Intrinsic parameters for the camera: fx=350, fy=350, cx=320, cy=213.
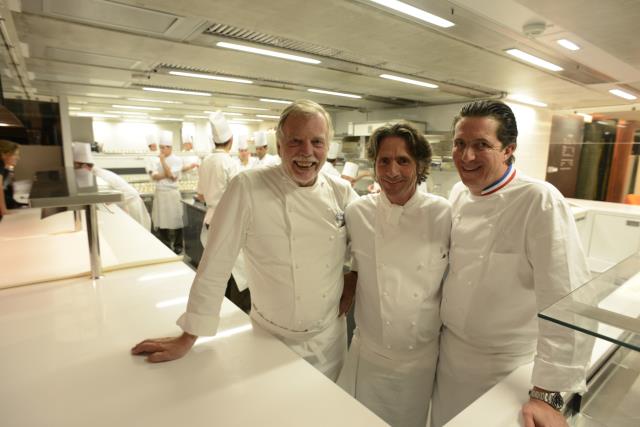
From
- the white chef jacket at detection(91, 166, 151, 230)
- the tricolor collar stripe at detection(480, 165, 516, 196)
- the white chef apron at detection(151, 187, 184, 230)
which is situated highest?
the tricolor collar stripe at detection(480, 165, 516, 196)

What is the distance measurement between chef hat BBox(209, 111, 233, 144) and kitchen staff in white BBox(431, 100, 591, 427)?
2752mm

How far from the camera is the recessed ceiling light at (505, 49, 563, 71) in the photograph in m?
2.35

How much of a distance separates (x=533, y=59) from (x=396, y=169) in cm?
213

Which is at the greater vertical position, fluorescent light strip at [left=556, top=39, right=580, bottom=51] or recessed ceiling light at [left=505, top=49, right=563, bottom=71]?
fluorescent light strip at [left=556, top=39, right=580, bottom=51]

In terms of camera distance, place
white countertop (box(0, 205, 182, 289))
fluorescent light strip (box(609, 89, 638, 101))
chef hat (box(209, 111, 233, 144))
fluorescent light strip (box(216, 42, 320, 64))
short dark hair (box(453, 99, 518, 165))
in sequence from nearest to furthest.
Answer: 1. short dark hair (box(453, 99, 518, 165))
2. white countertop (box(0, 205, 182, 289))
3. fluorescent light strip (box(216, 42, 320, 64))
4. chef hat (box(209, 111, 233, 144))
5. fluorescent light strip (box(609, 89, 638, 101))

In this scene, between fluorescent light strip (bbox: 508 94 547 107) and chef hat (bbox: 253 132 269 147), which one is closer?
fluorescent light strip (bbox: 508 94 547 107)

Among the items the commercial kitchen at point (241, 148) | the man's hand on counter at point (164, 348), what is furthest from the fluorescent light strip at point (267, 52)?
the man's hand on counter at point (164, 348)

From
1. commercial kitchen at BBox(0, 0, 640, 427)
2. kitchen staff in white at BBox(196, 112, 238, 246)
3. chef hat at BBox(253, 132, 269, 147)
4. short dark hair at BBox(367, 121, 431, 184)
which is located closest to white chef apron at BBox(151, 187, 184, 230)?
commercial kitchen at BBox(0, 0, 640, 427)

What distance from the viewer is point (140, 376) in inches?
33.2

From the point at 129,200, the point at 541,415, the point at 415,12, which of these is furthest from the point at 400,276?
the point at 129,200

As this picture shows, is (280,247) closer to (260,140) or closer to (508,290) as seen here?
(508,290)

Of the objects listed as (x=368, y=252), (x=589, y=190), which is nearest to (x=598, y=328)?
(x=368, y=252)

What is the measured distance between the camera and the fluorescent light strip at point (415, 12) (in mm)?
1646

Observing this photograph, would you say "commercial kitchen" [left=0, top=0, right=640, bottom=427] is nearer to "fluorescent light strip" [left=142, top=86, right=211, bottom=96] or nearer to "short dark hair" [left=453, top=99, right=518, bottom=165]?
"fluorescent light strip" [left=142, top=86, right=211, bottom=96]
